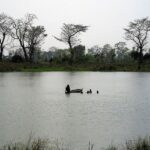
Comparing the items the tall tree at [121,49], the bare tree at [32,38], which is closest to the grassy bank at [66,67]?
the bare tree at [32,38]

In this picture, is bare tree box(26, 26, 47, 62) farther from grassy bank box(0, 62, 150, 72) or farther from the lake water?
the lake water

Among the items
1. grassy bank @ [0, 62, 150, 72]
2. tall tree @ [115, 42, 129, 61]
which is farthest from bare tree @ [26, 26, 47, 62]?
tall tree @ [115, 42, 129, 61]

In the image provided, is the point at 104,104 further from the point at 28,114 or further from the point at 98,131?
the point at 98,131

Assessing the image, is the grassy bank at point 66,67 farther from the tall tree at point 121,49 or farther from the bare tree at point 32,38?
the tall tree at point 121,49

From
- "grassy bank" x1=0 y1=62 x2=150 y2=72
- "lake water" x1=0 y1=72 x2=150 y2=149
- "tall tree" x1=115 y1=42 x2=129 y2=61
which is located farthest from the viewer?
"tall tree" x1=115 y1=42 x2=129 y2=61

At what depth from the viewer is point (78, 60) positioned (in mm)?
92250

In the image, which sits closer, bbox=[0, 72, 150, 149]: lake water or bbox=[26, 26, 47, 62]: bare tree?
bbox=[0, 72, 150, 149]: lake water

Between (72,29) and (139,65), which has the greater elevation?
(72,29)

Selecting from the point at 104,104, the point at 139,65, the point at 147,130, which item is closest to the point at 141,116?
the point at 147,130

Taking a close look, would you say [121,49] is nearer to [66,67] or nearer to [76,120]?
[66,67]

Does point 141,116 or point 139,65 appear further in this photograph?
point 139,65

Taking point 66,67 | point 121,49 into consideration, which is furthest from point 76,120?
point 121,49

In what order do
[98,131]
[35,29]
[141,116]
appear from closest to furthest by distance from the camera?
[98,131] → [141,116] → [35,29]

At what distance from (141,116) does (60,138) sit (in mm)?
6831
